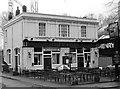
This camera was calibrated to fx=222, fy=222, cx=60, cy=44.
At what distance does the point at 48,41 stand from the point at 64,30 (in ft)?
10.8

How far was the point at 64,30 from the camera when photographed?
104ft

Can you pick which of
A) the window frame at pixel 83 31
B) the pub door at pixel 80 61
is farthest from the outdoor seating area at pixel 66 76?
the window frame at pixel 83 31

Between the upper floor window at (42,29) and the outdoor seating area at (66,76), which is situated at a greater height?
the upper floor window at (42,29)

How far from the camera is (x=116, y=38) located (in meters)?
18.5

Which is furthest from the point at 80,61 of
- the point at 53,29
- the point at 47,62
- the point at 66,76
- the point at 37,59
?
the point at 66,76

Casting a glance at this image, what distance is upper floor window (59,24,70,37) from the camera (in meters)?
31.4

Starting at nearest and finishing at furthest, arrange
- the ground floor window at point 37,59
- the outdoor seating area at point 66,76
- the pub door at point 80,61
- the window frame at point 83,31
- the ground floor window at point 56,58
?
the outdoor seating area at point 66,76
the ground floor window at point 37,59
the ground floor window at point 56,58
the pub door at point 80,61
the window frame at point 83,31

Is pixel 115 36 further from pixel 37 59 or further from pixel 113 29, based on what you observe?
pixel 37 59

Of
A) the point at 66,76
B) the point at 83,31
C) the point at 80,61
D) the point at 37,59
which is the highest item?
the point at 83,31

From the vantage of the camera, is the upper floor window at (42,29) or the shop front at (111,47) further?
the upper floor window at (42,29)

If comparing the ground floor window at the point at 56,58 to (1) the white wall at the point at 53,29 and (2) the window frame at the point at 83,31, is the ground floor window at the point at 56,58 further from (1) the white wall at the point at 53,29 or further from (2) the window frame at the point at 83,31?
(2) the window frame at the point at 83,31

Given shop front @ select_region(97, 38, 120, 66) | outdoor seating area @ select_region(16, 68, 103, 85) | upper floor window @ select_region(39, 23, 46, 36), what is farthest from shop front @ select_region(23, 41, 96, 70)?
shop front @ select_region(97, 38, 120, 66)

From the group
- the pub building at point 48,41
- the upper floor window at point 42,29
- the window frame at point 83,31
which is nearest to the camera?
the pub building at point 48,41

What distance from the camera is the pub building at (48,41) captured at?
28.7m
